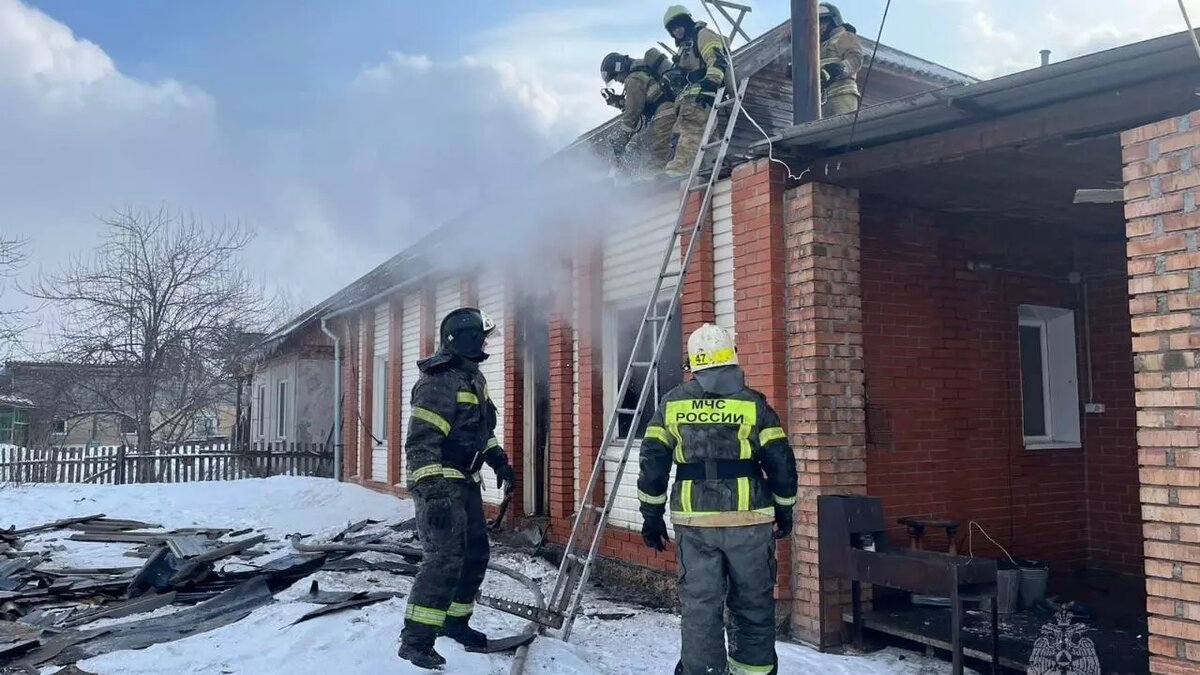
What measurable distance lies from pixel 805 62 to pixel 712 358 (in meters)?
3.54

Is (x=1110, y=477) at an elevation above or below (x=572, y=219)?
below

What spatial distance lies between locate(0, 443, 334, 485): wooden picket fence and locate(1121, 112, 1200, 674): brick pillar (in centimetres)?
1623

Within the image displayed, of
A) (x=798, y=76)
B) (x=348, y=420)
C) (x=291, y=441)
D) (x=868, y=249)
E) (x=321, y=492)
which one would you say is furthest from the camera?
(x=291, y=441)

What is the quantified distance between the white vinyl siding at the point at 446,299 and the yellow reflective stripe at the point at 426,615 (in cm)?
646

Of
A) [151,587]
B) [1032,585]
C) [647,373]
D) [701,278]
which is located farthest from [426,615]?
[1032,585]

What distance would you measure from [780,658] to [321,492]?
1027 centimetres

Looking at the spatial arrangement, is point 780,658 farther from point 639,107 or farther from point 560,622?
point 639,107

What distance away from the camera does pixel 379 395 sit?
14484 millimetres

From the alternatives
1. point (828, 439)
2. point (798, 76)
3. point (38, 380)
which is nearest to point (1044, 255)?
point (798, 76)

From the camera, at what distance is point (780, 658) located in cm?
528

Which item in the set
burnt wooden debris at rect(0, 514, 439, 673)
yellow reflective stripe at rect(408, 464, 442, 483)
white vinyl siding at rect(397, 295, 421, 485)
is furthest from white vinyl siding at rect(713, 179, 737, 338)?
white vinyl siding at rect(397, 295, 421, 485)

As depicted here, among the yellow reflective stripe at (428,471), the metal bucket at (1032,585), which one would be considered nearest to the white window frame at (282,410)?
the yellow reflective stripe at (428,471)

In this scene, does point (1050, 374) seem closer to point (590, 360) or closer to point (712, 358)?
point (590, 360)

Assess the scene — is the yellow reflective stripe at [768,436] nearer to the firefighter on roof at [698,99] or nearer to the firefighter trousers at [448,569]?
the firefighter trousers at [448,569]
